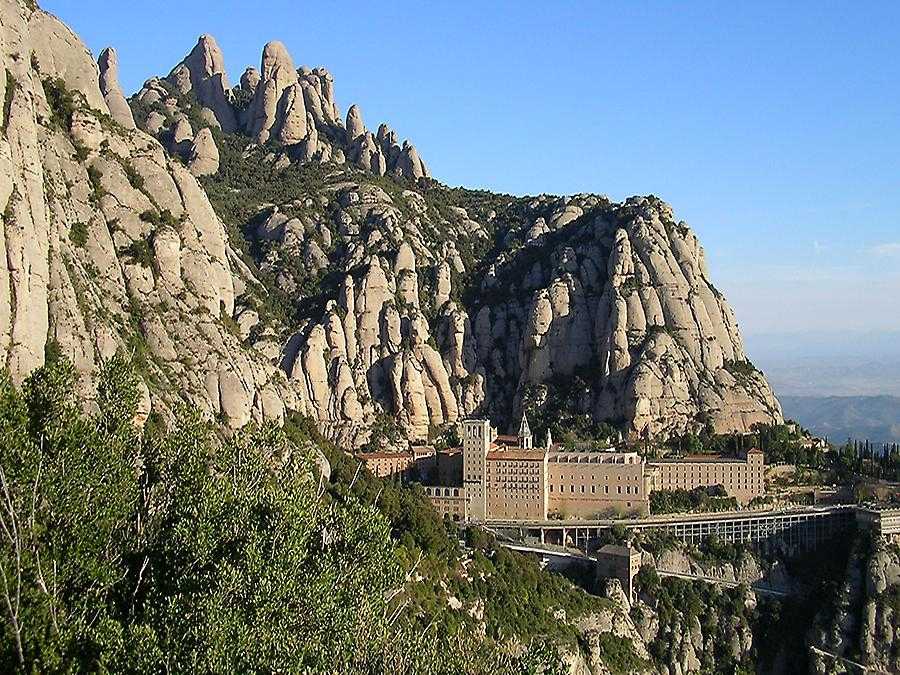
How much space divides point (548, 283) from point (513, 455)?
1539 inches

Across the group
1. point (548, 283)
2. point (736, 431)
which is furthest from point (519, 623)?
point (548, 283)

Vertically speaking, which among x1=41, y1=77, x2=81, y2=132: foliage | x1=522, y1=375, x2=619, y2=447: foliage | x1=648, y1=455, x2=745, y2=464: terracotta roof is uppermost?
x1=41, y1=77, x2=81, y2=132: foliage

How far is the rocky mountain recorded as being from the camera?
48.8m

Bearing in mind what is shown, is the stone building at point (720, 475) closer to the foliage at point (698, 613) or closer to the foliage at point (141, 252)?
the foliage at point (698, 613)

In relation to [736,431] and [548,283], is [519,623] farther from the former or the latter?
[548,283]

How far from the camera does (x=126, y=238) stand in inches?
2237

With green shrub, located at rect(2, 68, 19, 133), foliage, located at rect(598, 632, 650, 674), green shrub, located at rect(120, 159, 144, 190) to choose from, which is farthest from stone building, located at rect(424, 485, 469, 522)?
green shrub, located at rect(2, 68, 19, 133)

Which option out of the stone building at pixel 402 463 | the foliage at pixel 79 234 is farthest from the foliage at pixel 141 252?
the stone building at pixel 402 463

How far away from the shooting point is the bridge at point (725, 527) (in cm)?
7800

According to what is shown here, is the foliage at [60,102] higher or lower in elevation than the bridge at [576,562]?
higher

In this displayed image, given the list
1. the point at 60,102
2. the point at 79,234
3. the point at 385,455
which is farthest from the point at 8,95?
the point at 385,455

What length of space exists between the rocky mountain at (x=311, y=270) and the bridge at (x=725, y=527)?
60.8ft

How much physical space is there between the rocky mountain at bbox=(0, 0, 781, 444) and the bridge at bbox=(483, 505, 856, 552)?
730 inches

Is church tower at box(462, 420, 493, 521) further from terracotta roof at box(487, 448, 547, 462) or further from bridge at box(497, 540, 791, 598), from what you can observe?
bridge at box(497, 540, 791, 598)
